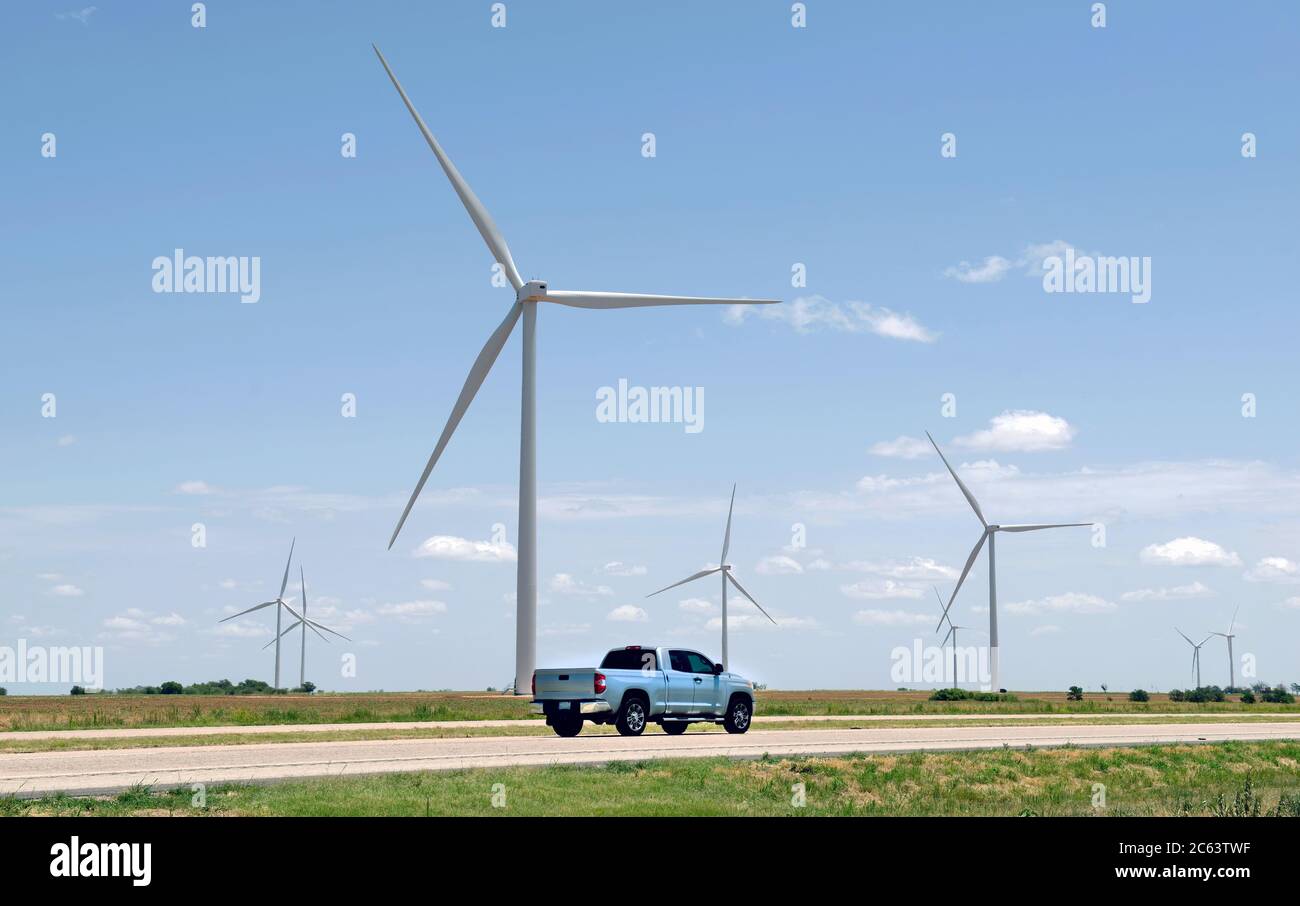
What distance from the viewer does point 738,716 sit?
37531mm

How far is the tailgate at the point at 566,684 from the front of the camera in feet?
111

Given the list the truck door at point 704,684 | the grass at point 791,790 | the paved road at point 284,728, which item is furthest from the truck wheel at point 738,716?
the grass at point 791,790

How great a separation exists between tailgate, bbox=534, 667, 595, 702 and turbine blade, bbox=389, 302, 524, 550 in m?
21.8

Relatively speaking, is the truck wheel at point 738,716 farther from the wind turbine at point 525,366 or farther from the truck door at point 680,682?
the wind turbine at point 525,366

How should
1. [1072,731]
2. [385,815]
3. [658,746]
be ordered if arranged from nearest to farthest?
[385,815] → [658,746] → [1072,731]

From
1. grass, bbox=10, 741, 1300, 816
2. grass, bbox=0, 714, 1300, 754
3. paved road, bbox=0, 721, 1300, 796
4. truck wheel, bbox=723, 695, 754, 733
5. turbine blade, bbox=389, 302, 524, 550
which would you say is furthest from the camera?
turbine blade, bbox=389, 302, 524, 550

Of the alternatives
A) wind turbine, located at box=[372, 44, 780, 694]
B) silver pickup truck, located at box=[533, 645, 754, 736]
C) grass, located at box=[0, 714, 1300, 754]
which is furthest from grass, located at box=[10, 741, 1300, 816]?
wind turbine, located at box=[372, 44, 780, 694]

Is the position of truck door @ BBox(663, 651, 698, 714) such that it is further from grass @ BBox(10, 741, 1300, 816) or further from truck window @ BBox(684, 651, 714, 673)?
grass @ BBox(10, 741, 1300, 816)

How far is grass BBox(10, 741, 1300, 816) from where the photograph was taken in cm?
1802

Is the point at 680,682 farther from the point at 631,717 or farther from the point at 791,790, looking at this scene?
the point at 791,790
